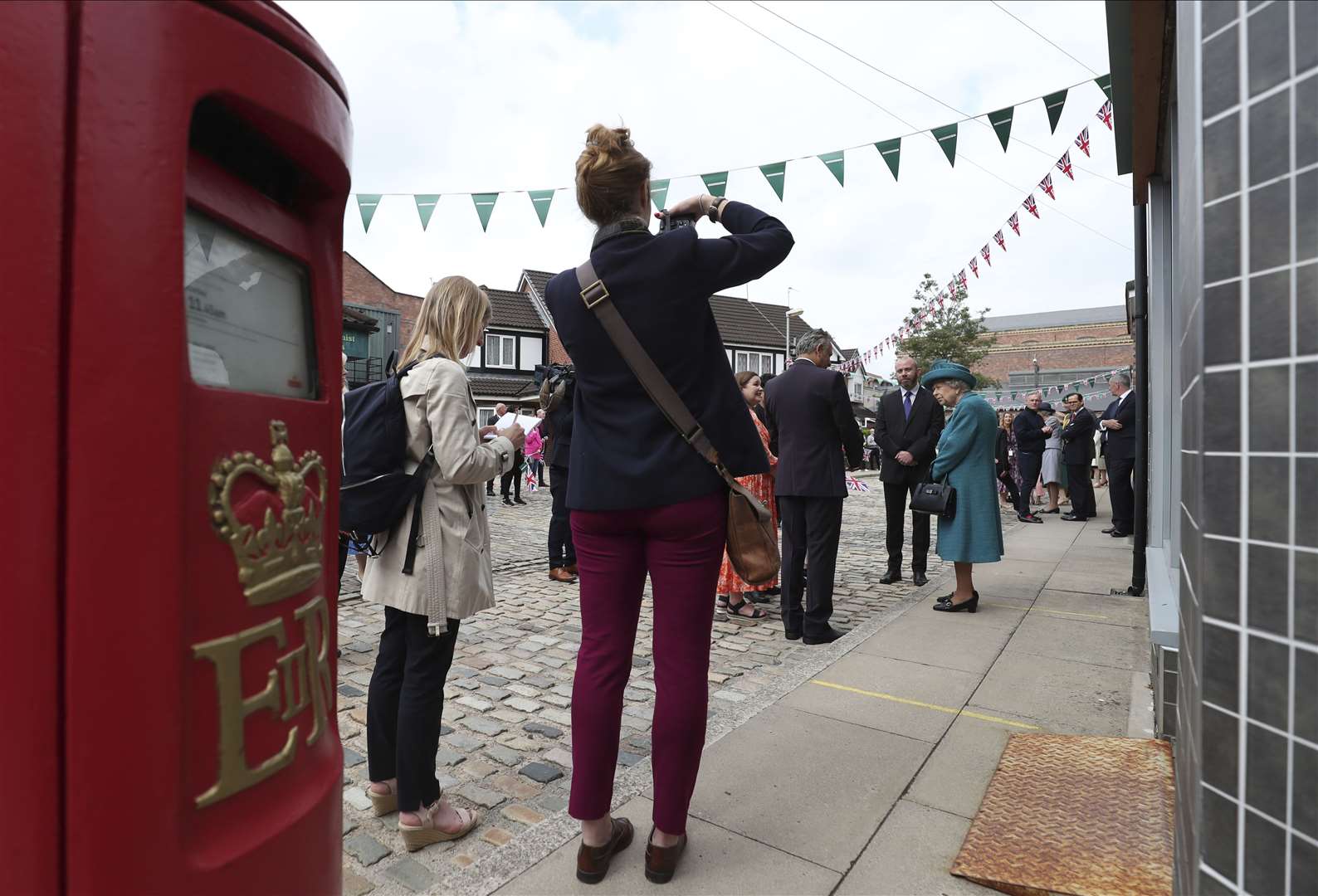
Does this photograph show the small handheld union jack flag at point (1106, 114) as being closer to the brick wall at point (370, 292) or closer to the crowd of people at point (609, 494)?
the crowd of people at point (609, 494)

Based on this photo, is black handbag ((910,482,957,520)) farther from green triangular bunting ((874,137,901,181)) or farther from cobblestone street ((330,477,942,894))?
green triangular bunting ((874,137,901,181))

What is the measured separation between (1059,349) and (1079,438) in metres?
54.1

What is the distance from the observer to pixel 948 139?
7.63m

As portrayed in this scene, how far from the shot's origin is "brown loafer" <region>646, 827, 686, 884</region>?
222 centimetres

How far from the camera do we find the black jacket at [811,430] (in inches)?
196

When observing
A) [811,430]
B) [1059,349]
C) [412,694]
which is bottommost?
[412,694]

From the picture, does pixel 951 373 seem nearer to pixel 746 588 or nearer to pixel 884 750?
pixel 746 588

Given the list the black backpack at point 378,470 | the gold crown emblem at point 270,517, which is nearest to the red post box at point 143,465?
the gold crown emblem at point 270,517

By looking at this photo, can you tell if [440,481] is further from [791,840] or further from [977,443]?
[977,443]

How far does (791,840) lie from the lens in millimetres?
2453

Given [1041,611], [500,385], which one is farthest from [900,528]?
[500,385]

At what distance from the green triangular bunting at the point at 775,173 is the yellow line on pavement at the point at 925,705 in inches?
224

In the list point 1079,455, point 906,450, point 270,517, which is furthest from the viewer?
point 1079,455

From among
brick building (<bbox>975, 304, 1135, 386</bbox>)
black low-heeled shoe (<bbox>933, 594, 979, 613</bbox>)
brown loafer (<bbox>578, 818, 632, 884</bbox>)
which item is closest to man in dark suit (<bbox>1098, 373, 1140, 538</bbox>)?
black low-heeled shoe (<bbox>933, 594, 979, 613</bbox>)
